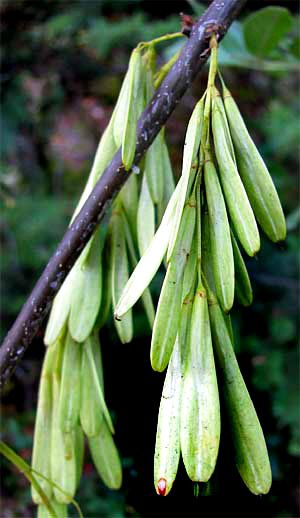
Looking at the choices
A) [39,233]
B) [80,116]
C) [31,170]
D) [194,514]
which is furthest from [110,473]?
[80,116]

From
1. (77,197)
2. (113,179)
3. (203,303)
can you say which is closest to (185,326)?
(203,303)

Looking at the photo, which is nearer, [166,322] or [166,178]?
[166,322]

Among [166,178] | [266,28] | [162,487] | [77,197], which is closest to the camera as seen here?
[162,487]

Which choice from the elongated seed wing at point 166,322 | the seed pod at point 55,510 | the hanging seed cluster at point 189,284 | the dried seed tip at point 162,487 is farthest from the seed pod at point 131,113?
the seed pod at point 55,510

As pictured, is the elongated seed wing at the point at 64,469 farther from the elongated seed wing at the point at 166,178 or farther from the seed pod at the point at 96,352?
the elongated seed wing at the point at 166,178

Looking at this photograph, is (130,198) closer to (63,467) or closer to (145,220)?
(145,220)

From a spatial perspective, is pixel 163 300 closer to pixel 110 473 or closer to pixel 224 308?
pixel 224 308
